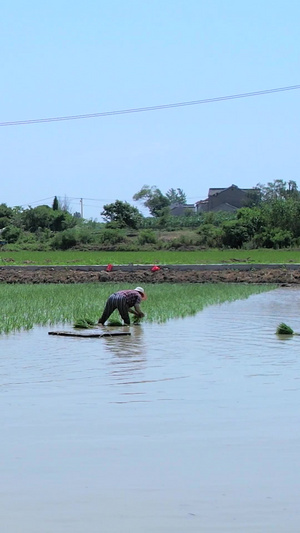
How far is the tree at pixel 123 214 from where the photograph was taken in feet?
238

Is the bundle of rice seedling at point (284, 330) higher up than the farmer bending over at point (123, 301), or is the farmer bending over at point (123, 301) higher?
the farmer bending over at point (123, 301)

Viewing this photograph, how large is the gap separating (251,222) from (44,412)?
1950 inches

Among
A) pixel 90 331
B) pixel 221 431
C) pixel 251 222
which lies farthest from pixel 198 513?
pixel 251 222

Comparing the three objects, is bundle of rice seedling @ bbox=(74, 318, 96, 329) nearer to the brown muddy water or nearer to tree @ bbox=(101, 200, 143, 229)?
the brown muddy water

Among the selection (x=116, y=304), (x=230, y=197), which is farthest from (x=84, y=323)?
(x=230, y=197)

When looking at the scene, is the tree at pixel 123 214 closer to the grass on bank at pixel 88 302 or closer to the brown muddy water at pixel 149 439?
the grass on bank at pixel 88 302

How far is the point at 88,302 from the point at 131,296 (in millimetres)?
5448

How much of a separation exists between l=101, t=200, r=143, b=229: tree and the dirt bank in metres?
39.0

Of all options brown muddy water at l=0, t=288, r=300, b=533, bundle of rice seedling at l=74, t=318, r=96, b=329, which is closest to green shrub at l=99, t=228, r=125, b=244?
bundle of rice seedling at l=74, t=318, r=96, b=329

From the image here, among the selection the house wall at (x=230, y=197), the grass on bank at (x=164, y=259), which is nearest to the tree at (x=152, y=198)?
the house wall at (x=230, y=197)

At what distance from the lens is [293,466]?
6.15 meters

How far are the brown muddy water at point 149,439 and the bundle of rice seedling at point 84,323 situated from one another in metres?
2.15

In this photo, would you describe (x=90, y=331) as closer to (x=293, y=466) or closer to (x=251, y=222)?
(x=293, y=466)

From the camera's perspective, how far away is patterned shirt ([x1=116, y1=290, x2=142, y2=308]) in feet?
48.9
